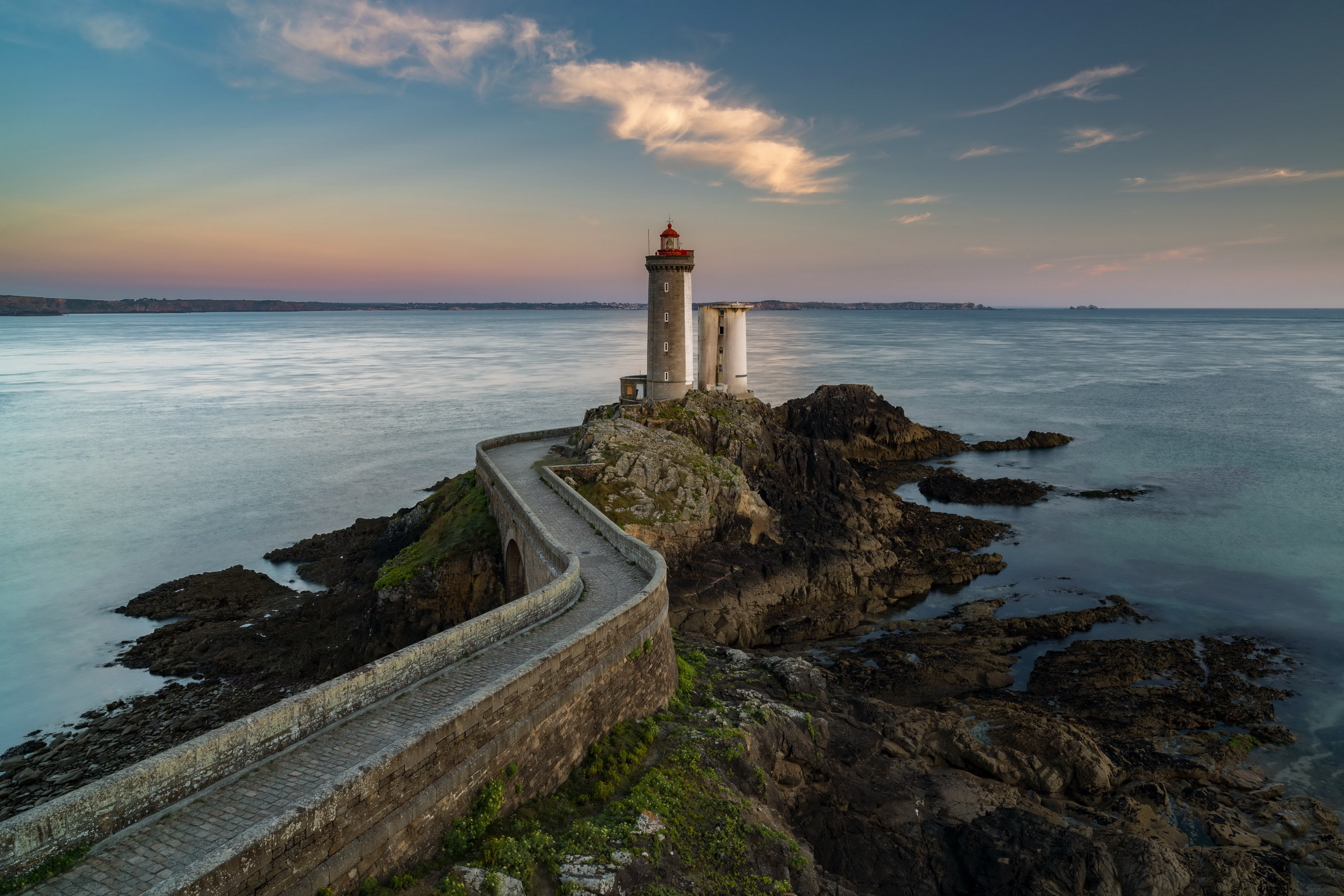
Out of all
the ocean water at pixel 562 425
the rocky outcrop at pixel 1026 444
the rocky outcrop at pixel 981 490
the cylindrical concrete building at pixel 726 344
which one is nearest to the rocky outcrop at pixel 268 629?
the ocean water at pixel 562 425

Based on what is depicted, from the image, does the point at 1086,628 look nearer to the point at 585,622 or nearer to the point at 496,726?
the point at 585,622

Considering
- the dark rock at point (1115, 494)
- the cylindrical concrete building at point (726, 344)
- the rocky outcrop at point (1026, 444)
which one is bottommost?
the dark rock at point (1115, 494)

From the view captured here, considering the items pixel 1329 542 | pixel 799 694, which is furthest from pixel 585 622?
pixel 1329 542

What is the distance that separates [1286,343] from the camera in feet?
417

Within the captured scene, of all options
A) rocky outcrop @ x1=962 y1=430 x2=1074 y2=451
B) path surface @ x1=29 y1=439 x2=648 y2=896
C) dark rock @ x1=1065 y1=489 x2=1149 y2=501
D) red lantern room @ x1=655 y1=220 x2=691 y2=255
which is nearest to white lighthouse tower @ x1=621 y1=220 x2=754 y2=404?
red lantern room @ x1=655 y1=220 x2=691 y2=255

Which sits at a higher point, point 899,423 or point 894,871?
point 899,423

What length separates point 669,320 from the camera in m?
34.0

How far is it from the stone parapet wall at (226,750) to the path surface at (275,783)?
13 centimetres

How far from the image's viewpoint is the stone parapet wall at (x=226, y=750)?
6.84m

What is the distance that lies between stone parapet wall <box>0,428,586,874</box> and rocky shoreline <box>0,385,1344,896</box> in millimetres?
2562

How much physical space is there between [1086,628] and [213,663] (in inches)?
992

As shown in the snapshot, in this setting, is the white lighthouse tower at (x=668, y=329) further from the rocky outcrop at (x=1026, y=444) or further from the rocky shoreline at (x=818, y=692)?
the rocky outcrop at (x=1026, y=444)

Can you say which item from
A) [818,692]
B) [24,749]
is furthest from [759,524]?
[24,749]

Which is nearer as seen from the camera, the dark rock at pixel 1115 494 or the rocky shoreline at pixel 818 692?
the rocky shoreline at pixel 818 692
